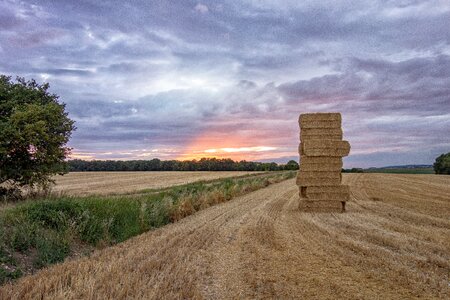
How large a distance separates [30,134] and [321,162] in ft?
40.0

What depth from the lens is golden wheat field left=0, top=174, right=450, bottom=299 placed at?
233 inches

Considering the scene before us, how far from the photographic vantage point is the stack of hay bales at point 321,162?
1697 centimetres

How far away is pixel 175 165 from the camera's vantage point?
8612cm

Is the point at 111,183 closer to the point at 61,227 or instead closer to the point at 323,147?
the point at 323,147

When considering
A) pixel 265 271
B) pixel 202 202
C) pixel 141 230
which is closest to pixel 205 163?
pixel 202 202

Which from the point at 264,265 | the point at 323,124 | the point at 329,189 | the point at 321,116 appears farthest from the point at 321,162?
the point at 264,265

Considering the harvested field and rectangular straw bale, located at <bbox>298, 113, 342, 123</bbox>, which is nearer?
rectangular straw bale, located at <bbox>298, 113, 342, 123</bbox>

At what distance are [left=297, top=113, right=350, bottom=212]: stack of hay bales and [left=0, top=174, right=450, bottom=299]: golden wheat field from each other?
13.1 ft

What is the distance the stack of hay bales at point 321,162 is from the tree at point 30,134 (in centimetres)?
1078

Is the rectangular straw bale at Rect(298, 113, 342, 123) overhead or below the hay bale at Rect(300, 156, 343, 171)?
overhead

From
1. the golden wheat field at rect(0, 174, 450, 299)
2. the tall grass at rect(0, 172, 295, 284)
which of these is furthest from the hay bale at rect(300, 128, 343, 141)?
the tall grass at rect(0, 172, 295, 284)

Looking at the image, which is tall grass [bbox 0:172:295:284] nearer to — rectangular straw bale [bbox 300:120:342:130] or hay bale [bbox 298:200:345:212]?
hay bale [bbox 298:200:345:212]

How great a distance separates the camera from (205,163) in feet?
287

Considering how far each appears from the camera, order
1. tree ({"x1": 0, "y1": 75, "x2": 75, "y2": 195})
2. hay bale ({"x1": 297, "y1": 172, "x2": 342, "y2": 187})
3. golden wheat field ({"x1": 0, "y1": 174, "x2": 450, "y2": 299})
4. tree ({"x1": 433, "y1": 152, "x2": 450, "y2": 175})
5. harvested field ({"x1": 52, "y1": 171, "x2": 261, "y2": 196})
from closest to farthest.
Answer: golden wheat field ({"x1": 0, "y1": 174, "x2": 450, "y2": 299}) < tree ({"x1": 0, "y1": 75, "x2": 75, "y2": 195}) < hay bale ({"x1": 297, "y1": 172, "x2": 342, "y2": 187}) < harvested field ({"x1": 52, "y1": 171, "x2": 261, "y2": 196}) < tree ({"x1": 433, "y1": 152, "x2": 450, "y2": 175})
